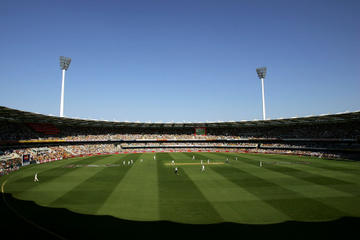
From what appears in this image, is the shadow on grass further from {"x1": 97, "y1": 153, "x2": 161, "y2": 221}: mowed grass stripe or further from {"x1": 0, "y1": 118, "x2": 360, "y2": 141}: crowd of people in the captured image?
{"x1": 0, "y1": 118, "x2": 360, "y2": 141}: crowd of people

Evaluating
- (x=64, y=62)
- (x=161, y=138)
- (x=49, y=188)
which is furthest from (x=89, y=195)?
(x=64, y=62)

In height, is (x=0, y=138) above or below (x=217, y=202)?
above

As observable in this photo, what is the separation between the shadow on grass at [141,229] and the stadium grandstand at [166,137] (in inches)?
923

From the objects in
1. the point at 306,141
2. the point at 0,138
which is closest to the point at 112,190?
the point at 0,138

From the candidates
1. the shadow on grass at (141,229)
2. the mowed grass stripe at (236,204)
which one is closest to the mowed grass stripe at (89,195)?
the shadow on grass at (141,229)

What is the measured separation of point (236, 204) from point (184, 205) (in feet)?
13.1

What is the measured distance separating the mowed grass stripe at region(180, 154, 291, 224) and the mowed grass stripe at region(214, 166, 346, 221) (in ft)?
1.67

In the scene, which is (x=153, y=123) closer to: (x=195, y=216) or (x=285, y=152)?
(x=285, y=152)

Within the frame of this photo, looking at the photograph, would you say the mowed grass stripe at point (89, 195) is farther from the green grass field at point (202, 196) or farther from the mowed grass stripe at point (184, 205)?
the mowed grass stripe at point (184, 205)

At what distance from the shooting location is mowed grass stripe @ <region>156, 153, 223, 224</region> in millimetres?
12250

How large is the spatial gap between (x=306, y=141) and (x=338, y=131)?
7.86 m

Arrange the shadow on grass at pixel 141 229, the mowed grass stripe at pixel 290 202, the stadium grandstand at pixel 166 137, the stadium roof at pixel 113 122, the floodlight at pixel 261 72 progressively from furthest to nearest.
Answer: the floodlight at pixel 261 72 → the stadium grandstand at pixel 166 137 → the stadium roof at pixel 113 122 → the mowed grass stripe at pixel 290 202 → the shadow on grass at pixel 141 229

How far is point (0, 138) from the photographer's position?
38.6 meters

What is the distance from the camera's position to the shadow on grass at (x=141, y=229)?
10.2 meters
